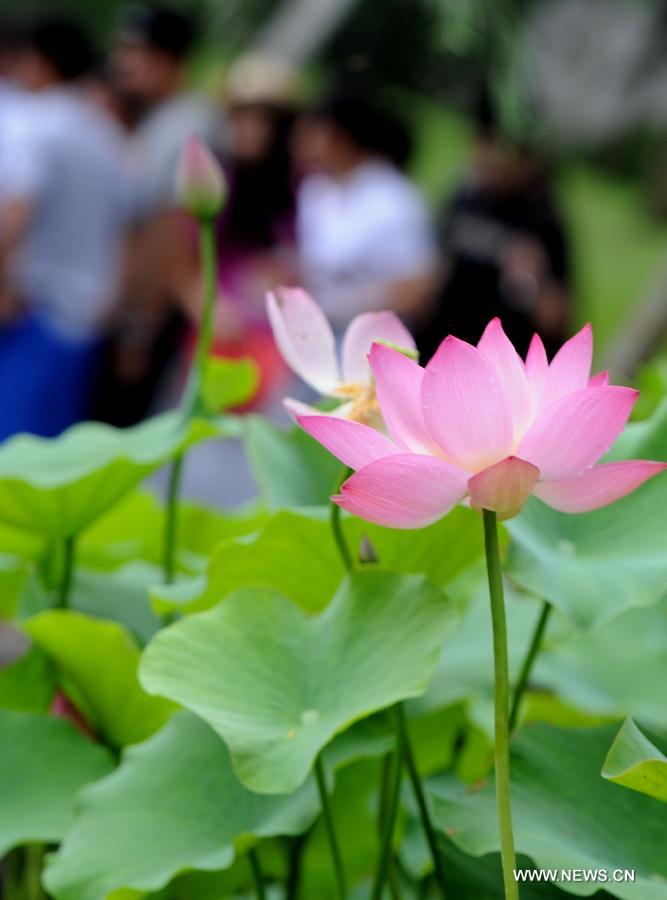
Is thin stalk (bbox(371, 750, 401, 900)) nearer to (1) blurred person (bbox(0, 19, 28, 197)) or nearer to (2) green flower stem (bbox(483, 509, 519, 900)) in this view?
(2) green flower stem (bbox(483, 509, 519, 900))

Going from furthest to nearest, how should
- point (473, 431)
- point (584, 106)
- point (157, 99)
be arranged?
1. point (584, 106)
2. point (157, 99)
3. point (473, 431)

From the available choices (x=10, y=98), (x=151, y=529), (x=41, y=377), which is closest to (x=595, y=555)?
(x=151, y=529)

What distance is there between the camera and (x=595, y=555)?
1.98 ft

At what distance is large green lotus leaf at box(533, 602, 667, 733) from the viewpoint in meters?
0.76

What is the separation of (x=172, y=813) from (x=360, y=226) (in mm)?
2207

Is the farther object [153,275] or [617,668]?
[153,275]

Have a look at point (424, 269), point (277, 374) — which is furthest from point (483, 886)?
point (424, 269)

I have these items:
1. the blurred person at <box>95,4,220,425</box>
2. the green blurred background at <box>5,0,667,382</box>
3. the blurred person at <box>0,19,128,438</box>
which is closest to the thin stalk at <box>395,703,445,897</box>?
the blurred person at <box>0,19,128,438</box>

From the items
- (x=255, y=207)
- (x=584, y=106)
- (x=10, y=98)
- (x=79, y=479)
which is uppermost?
(x=79, y=479)

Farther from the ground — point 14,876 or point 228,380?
point 228,380

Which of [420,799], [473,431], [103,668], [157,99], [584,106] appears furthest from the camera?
[584,106]

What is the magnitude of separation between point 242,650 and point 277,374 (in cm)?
197

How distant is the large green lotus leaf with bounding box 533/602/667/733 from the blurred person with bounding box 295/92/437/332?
A: 73.6 inches

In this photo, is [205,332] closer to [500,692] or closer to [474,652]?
[474,652]
